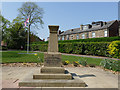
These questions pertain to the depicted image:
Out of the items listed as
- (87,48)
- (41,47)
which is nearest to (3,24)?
(41,47)

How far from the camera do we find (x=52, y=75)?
13.0 feet

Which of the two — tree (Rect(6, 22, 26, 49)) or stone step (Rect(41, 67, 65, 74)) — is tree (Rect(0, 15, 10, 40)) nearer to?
tree (Rect(6, 22, 26, 49))

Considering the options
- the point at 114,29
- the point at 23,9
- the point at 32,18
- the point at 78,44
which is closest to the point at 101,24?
the point at 114,29

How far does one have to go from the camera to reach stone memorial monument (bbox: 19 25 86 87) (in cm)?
353

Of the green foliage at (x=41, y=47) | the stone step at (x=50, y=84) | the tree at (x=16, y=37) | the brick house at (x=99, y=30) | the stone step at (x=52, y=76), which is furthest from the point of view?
the tree at (x=16, y=37)

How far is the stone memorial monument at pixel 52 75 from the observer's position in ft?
11.6

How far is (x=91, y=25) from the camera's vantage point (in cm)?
3030

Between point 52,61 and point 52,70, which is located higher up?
point 52,61

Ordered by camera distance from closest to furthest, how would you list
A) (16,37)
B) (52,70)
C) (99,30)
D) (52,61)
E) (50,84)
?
(50,84) → (52,70) → (52,61) → (99,30) → (16,37)

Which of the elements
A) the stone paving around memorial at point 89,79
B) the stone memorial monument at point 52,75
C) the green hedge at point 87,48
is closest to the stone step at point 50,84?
the stone memorial monument at point 52,75

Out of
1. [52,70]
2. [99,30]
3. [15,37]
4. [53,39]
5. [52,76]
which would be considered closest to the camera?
[52,76]

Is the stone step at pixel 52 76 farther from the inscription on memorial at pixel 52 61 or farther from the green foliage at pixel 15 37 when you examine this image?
the green foliage at pixel 15 37

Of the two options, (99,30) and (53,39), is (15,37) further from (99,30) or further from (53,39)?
(53,39)

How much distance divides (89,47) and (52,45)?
13.7 m
